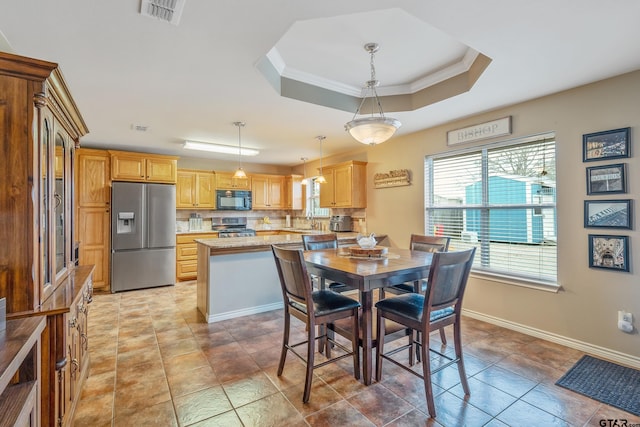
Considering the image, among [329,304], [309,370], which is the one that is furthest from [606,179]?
[309,370]

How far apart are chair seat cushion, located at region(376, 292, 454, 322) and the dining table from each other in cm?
14

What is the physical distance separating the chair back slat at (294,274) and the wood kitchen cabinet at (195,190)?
436 cm

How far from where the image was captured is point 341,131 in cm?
435

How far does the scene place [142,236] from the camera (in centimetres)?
504

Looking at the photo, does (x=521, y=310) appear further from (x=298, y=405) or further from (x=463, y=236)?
(x=298, y=405)

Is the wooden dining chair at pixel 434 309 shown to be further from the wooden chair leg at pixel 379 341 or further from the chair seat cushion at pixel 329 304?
the chair seat cushion at pixel 329 304

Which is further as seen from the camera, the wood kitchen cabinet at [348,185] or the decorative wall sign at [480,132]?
the wood kitchen cabinet at [348,185]

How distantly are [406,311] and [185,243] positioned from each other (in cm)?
472

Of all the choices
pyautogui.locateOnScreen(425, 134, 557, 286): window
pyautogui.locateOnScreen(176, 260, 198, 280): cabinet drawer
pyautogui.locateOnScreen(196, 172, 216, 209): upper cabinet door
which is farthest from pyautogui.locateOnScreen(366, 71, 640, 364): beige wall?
pyautogui.locateOnScreen(196, 172, 216, 209): upper cabinet door

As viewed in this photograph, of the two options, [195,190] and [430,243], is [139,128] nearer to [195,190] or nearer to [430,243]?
[195,190]

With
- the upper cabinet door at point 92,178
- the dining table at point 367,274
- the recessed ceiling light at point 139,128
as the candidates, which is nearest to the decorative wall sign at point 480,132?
the dining table at point 367,274

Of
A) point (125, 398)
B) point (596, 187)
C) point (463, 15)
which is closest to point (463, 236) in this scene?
point (596, 187)

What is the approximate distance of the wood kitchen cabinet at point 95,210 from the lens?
15.9 ft

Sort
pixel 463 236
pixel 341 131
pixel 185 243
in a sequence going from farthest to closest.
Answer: pixel 185 243 → pixel 341 131 → pixel 463 236
